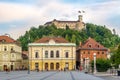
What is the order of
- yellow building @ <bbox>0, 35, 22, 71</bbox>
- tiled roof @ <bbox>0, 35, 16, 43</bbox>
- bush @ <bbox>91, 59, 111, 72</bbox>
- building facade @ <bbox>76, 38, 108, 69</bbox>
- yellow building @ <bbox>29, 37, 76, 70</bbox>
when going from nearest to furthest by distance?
1. bush @ <bbox>91, 59, 111, 72</bbox>
2. yellow building @ <bbox>29, 37, 76, 70</bbox>
3. building facade @ <bbox>76, 38, 108, 69</bbox>
4. yellow building @ <bbox>0, 35, 22, 71</bbox>
5. tiled roof @ <bbox>0, 35, 16, 43</bbox>

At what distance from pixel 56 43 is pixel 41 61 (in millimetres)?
7281

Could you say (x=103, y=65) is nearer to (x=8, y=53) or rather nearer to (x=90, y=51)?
(x=90, y=51)

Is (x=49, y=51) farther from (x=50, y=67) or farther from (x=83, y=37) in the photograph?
(x=83, y=37)

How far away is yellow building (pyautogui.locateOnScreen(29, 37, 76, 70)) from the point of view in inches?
5335

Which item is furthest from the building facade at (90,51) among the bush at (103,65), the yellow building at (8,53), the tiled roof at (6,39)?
the bush at (103,65)

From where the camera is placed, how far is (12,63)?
141 metres

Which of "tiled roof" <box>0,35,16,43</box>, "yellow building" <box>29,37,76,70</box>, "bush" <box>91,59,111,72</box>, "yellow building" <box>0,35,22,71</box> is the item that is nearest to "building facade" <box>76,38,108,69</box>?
"yellow building" <box>29,37,76,70</box>

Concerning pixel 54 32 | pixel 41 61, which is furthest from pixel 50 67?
pixel 54 32

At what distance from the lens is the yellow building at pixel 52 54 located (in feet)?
445

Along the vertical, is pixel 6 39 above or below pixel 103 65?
above

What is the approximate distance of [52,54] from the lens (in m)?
138

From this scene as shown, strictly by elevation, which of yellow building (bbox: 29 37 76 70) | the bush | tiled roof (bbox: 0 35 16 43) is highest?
tiled roof (bbox: 0 35 16 43)

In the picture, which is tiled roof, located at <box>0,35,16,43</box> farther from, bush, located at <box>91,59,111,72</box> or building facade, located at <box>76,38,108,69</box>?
bush, located at <box>91,59,111,72</box>

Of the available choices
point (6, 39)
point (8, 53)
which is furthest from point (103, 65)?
point (6, 39)
